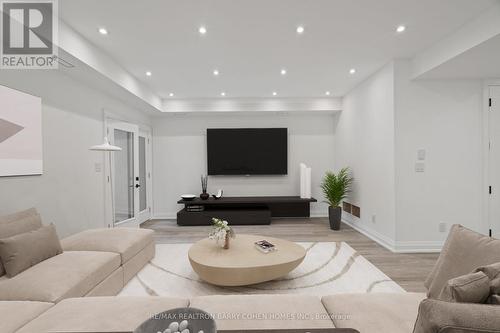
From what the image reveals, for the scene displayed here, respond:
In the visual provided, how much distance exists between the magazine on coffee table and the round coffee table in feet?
0.14

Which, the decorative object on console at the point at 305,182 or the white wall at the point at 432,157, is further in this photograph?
the decorative object on console at the point at 305,182

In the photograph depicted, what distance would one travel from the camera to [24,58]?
2664 mm

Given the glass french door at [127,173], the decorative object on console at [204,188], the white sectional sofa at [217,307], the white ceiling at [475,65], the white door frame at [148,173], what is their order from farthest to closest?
1. the white door frame at [148,173]
2. the decorative object on console at [204,188]
3. the glass french door at [127,173]
4. the white ceiling at [475,65]
5. the white sectional sofa at [217,307]

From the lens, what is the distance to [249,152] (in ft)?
20.0

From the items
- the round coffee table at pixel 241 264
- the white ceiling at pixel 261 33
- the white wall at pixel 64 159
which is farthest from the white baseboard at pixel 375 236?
the white wall at pixel 64 159

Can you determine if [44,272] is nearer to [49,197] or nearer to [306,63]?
[49,197]

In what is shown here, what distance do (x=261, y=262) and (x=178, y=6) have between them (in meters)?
2.75

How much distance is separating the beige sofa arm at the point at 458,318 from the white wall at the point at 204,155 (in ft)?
17.6

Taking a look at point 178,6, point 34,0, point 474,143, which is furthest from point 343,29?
point 34,0

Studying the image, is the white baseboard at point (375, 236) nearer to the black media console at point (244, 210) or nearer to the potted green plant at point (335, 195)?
the potted green plant at point (335, 195)

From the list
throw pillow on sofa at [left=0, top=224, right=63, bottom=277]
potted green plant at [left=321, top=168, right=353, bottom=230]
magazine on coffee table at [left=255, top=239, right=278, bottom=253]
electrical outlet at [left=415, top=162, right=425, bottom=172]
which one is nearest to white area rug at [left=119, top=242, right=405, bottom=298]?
magazine on coffee table at [left=255, top=239, right=278, bottom=253]

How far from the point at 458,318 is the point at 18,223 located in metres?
3.09
